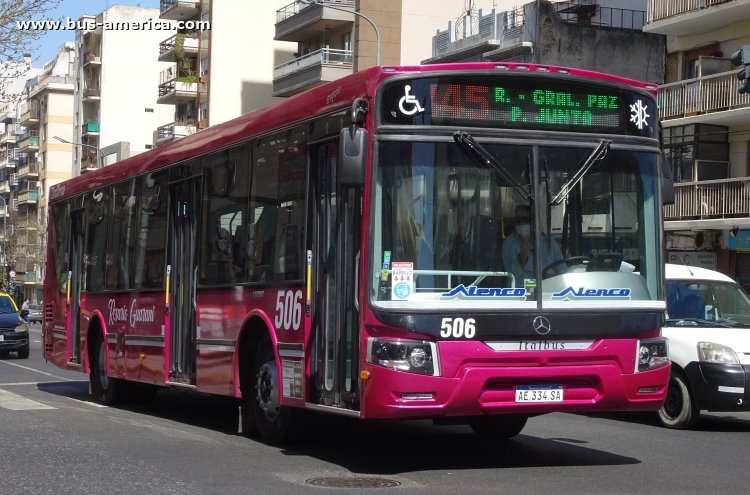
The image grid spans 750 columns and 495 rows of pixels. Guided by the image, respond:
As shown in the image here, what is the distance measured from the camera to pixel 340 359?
1026 centimetres

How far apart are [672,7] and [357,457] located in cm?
2916

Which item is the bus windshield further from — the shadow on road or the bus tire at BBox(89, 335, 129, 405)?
the bus tire at BBox(89, 335, 129, 405)

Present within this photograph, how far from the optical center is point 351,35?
183ft

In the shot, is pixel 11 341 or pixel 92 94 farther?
pixel 92 94

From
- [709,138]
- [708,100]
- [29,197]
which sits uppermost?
[29,197]

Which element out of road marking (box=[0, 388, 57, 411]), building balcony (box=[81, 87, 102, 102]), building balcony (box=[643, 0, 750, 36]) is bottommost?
road marking (box=[0, 388, 57, 411])

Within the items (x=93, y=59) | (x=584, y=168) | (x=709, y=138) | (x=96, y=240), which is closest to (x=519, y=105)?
(x=584, y=168)

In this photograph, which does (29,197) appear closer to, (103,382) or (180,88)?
(180,88)

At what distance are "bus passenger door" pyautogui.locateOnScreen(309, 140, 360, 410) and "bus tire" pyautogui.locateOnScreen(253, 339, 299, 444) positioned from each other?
3.06 ft

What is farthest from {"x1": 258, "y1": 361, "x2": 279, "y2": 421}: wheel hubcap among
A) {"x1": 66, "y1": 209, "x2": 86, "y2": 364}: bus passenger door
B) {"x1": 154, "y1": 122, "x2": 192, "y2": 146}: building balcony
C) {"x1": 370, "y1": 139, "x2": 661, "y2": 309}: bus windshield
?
{"x1": 154, "y1": 122, "x2": 192, "y2": 146}: building balcony

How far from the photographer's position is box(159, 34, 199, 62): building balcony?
74375mm

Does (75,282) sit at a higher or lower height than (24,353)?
higher

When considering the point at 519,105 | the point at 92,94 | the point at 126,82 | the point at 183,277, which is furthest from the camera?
the point at 92,94

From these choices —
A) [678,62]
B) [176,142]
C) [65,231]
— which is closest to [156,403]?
[65,231]
